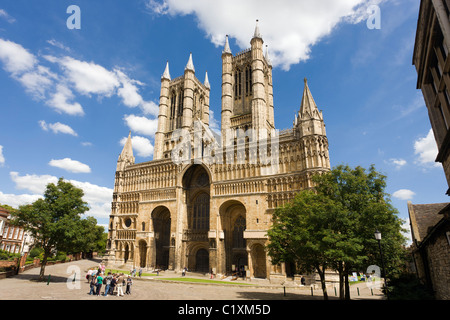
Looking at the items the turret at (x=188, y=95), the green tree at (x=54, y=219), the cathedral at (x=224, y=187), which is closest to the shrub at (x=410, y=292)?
the cathedral at (x=224, y=187)

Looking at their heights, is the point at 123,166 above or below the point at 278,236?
above

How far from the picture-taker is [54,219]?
28438 mm

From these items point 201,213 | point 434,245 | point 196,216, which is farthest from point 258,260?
point 434,245

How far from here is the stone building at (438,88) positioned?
396 inches

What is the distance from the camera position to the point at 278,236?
22.1 m

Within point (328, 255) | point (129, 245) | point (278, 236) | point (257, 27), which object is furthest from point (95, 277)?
point (257, 27)

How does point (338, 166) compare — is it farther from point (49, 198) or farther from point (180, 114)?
point (180, 114)

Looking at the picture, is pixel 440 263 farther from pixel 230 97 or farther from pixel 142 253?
pixel 230 97

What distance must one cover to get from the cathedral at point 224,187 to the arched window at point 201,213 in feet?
0.56

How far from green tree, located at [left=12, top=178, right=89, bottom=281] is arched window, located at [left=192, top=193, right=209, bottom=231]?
61.9ft

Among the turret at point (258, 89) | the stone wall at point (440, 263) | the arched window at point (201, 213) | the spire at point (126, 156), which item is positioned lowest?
the stone wall at point (440, 263)

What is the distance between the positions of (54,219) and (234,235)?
24.2 m

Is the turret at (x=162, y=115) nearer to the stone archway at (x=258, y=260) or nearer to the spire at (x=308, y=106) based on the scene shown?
the stone archway at (x=258, y=260)
